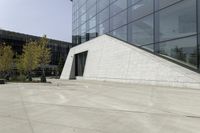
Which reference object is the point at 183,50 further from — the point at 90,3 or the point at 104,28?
the point at 90,3

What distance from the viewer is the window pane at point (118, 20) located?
103ft

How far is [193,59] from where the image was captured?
20016 millimetres

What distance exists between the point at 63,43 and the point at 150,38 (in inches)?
3271

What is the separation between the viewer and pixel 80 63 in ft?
161

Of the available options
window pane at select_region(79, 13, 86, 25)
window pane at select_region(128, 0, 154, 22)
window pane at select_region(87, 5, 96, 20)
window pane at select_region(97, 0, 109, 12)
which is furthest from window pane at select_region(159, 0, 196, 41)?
window pane at select_region(79, 13, 86, 25)

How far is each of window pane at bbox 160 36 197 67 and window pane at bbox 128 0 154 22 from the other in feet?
14.8

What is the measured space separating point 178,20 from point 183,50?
2.56 m

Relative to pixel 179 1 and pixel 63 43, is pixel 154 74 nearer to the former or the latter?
pixel 179 1

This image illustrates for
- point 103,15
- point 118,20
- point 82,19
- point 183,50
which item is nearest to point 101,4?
point 103,15

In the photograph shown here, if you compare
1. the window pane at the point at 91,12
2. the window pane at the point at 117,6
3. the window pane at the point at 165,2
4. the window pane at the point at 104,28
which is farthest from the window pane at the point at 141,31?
the window pane at the point at 91,12

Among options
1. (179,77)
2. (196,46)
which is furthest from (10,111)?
(196,46)

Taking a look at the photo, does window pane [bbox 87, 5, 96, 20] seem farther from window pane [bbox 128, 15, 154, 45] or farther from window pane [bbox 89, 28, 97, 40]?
window pane [bbox 128, 15, 154, 45]

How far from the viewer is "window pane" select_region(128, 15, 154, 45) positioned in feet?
85.1

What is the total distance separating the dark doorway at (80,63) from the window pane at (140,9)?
58.6 feet
